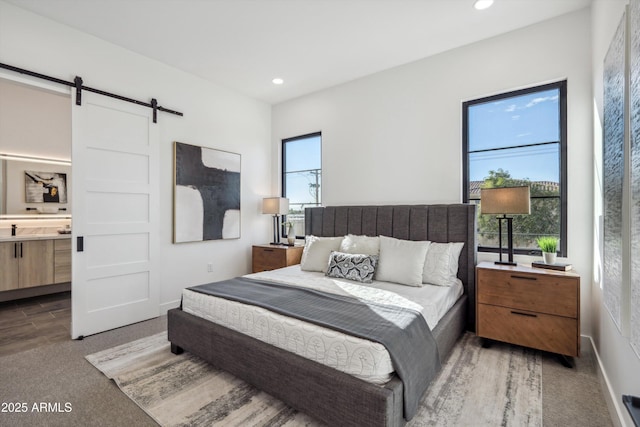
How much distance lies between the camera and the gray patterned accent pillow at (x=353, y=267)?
2.92 metres

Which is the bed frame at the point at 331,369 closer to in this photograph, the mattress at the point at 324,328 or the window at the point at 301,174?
the mattress at the point at 324,328

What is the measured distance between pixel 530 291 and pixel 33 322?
5070 mm

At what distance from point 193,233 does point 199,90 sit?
75.2 inches

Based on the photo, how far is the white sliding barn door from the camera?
2.97 metres

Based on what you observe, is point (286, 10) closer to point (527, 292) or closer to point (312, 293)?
point (312, 293)

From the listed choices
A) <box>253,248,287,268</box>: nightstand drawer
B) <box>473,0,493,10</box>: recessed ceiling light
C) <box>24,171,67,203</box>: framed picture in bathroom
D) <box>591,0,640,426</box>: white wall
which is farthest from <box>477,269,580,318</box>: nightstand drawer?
<box>24,171,67,203</box>: framed picture in bathroom

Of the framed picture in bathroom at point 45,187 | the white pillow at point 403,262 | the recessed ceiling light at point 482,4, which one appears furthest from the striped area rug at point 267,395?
the framed picture in bathroom at point 45,187

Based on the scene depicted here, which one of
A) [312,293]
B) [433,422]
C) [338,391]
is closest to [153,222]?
[312,293]

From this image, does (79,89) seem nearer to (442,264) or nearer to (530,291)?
(442,264)

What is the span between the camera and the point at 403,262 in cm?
286

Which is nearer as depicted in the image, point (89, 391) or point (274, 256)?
point (89, 391)

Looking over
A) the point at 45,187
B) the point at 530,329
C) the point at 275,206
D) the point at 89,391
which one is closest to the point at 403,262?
the point at 530,329

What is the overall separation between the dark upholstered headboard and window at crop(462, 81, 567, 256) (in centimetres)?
29

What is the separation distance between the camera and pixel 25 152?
4434 millimetres
